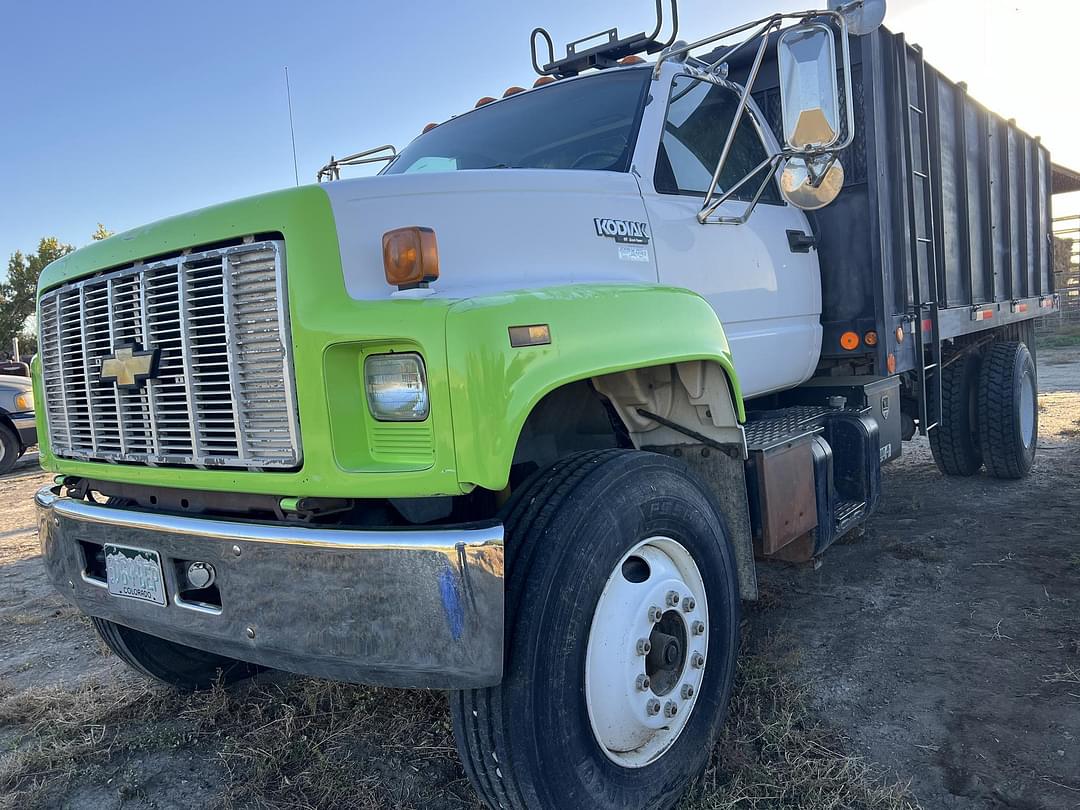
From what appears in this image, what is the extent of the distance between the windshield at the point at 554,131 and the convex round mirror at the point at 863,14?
0.79 metres

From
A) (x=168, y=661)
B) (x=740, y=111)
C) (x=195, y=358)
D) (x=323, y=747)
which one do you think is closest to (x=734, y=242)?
(x=740, y=111)

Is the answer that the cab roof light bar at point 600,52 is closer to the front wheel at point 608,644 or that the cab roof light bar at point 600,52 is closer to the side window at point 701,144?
the side window at point 701,144

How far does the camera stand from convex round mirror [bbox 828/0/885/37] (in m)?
2.85

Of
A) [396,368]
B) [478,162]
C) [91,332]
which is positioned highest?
[478,162]

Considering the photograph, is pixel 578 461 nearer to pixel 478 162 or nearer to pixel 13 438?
pixel 478 162

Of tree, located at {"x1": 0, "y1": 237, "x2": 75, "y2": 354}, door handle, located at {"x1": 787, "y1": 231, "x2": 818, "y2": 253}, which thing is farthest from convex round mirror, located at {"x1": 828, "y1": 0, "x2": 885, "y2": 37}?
tree, located at {"x1": 0, "y1": 237, "x2": 75, "y2": 354}

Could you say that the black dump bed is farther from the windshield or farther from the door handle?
the windshield

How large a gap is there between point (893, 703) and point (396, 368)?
7.38 feet

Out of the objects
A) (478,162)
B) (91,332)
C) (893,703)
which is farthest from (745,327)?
(91,332)

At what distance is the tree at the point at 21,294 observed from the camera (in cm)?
3206

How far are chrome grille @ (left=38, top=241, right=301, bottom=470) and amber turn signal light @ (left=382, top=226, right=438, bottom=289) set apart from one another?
271 millimetres

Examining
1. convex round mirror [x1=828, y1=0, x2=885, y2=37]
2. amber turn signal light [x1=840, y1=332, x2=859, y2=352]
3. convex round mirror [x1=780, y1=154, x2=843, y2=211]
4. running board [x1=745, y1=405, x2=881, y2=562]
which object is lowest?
running board [x1=745, y1=405, x2=881, y2=562]

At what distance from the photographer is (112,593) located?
2490mm

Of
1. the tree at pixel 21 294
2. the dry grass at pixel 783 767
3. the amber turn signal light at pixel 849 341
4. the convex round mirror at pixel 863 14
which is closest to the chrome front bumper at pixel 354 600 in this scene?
the dry grass at pixel 783 767
